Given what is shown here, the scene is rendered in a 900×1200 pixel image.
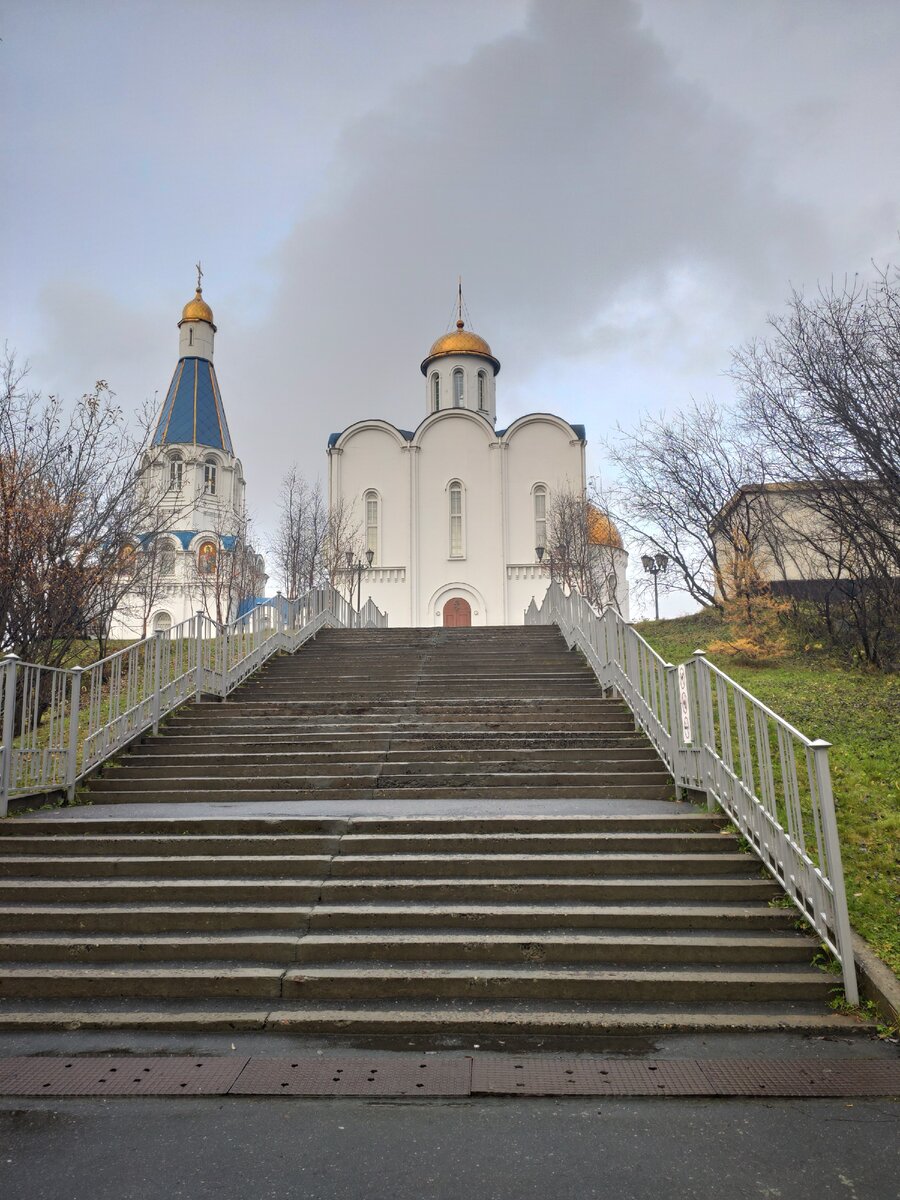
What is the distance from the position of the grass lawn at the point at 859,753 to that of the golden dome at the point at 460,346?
27915mm

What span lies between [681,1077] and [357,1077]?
1.58 m

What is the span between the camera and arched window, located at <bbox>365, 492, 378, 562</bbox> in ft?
121

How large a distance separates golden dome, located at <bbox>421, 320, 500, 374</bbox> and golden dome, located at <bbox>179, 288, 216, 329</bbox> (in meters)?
21.2

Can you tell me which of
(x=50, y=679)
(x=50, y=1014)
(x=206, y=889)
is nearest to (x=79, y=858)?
(x=206, y=889)

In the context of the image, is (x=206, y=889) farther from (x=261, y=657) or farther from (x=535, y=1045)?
(x=261, y=657)

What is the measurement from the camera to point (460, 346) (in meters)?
43.2

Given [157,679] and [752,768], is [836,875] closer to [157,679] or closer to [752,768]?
[752,768]

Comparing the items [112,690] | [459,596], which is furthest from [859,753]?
[459,596]

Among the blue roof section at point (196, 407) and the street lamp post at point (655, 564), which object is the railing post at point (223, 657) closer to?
the street lamp post at point (655, 564)

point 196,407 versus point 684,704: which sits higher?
point 196,407

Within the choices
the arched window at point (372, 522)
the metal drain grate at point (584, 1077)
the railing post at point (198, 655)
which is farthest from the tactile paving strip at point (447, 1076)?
the arched window at point (372, 522)

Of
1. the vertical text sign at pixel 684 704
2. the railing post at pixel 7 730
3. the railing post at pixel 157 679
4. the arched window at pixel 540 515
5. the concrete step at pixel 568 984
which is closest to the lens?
the concrete step at pixel 568 984

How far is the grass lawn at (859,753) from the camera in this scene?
5.60 m

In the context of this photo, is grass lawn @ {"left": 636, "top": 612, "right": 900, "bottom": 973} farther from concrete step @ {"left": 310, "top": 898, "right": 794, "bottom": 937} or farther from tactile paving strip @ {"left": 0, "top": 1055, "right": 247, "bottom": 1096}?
tactile paving strip @ {"left": 0, "top": 1055, "right": 247, "bottom": 1096}
